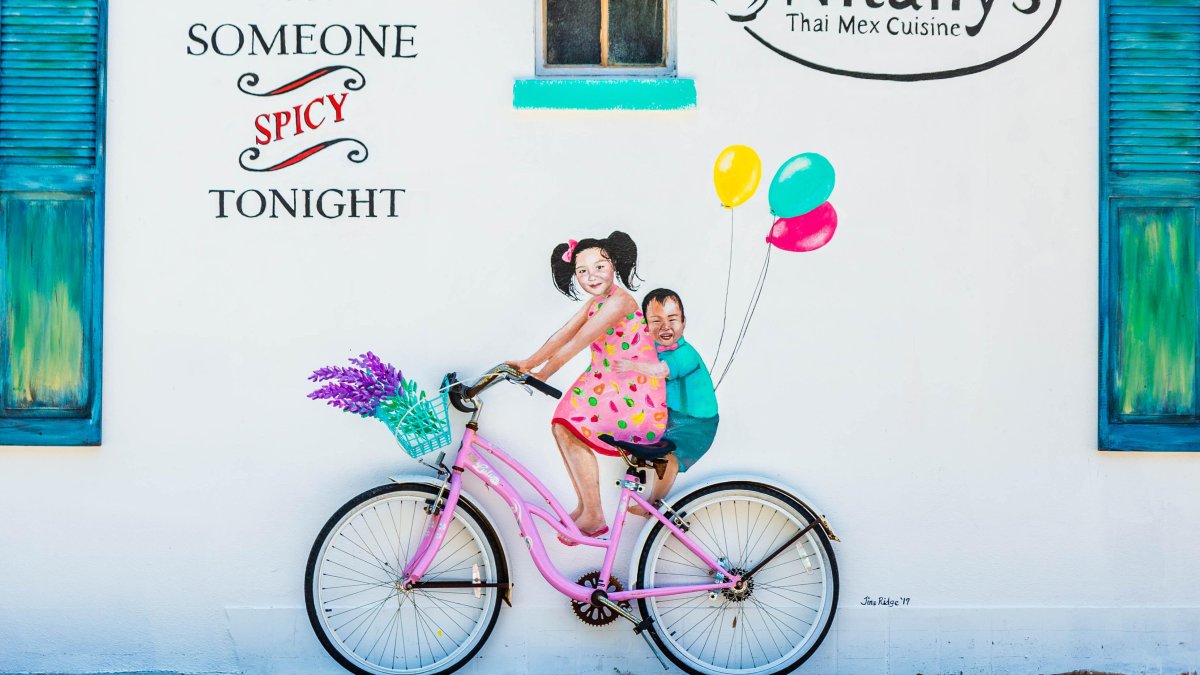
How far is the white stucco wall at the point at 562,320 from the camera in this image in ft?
16.5

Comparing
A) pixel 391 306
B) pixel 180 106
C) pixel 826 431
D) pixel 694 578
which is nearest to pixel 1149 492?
pixel 826 431

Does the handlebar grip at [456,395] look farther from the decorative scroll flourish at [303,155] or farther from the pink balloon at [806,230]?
the pink balloon at [806,230]

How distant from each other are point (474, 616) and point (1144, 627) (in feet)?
10.00

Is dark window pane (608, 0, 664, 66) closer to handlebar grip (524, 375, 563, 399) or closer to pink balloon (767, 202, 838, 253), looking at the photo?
pink balloon (767, 202, 838, 253)

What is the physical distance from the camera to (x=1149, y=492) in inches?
202

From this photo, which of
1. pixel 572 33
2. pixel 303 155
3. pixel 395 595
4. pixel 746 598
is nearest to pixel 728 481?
pixel 746 598

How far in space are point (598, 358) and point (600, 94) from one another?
1.17 meters

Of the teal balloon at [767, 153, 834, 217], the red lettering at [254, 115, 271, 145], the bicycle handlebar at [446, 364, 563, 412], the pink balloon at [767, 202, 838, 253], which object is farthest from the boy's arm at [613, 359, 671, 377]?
the red lettering at [254, 115, 271, 145]

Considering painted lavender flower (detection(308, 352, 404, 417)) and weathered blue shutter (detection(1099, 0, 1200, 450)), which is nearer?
painted lavender flower (detection(308, 352, 404, 417))

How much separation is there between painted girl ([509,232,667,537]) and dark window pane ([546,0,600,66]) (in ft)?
2.77

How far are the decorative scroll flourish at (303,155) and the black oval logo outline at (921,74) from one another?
1.80 metres

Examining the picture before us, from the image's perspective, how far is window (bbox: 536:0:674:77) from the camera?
5.14 m

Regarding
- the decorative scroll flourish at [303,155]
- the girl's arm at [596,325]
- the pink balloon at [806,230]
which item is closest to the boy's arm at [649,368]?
the girl's arm at [596,325]

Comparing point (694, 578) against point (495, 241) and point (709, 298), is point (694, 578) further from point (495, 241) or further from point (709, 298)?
point (495, 241)
